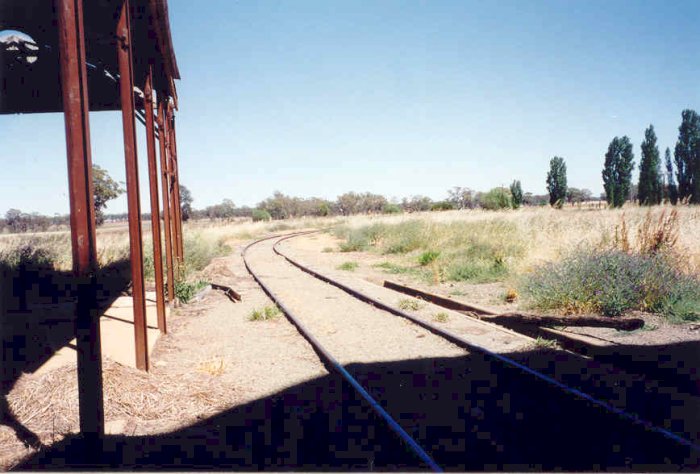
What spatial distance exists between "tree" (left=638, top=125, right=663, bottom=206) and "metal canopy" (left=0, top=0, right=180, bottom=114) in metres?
51.8

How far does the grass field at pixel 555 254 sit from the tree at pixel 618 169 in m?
44.1

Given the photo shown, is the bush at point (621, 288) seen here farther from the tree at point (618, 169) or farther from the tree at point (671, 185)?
the tree at point (618, 169)

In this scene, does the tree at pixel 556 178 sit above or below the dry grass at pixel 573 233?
above

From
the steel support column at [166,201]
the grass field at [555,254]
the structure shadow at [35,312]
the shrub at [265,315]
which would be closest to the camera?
the structure shadow at [35,312]

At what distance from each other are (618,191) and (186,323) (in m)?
60.6

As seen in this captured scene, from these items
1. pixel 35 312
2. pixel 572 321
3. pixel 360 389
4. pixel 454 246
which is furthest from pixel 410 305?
pixel 454 246

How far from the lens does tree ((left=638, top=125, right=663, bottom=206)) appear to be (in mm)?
46656

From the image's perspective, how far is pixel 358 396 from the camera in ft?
14.5

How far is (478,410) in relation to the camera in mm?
4082

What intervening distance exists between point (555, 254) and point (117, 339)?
10.3 meters

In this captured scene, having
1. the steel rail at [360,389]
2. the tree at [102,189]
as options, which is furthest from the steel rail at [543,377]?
the tree at [102,189]

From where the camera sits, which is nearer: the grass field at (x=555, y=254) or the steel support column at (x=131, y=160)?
the steel support column at (x=131, y=160)

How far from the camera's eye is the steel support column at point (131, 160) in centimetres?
512

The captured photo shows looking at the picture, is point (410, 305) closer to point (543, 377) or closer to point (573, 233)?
point (543, 377)
